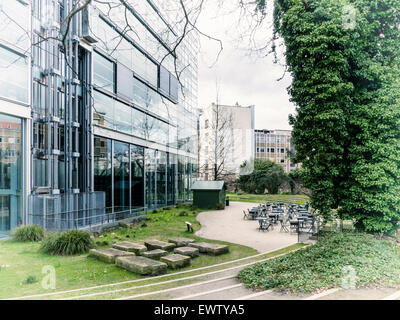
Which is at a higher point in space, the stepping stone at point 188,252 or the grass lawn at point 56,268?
the grass lawn at point 56,268

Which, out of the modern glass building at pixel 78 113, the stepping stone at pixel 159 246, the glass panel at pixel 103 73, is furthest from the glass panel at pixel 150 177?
the stepping stone at pixel 159 246

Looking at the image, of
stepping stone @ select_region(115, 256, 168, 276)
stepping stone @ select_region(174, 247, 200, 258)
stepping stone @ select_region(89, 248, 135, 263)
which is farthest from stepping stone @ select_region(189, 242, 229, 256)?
stepping stone @ select_region(115, 256, 168, 276)

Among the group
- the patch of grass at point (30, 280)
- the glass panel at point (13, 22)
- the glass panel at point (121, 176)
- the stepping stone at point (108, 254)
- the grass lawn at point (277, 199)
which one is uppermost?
the glass panel at point (13, 22)

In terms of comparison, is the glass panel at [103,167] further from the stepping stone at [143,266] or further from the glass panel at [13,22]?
the stepping stone at [143,266]

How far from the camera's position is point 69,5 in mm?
13469

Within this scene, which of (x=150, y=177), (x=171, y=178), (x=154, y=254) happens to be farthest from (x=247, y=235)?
(x=171, y=178)

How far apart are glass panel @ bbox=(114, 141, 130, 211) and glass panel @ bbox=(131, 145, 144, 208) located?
0.85 m

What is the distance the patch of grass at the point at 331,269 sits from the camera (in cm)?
458

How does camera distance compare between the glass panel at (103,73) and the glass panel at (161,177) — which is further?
the glass panel at (161,177)

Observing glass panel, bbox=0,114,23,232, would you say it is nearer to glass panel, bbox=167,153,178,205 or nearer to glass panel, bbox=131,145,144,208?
glass panel, bbox=131,145,144,208

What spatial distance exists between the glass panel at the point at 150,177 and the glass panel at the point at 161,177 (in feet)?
2.83

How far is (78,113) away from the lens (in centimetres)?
1512

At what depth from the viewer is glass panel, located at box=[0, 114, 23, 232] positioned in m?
10.7

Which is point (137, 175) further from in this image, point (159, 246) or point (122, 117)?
point (159, 246)
